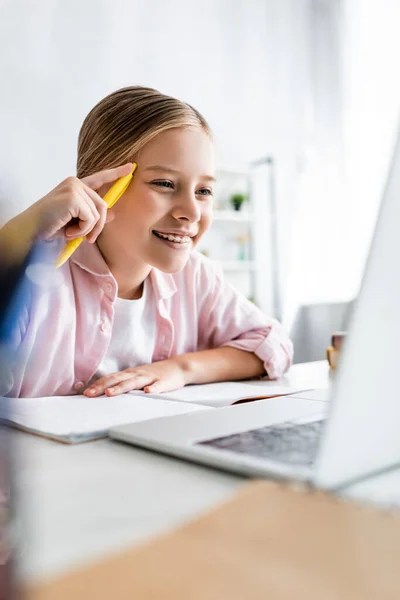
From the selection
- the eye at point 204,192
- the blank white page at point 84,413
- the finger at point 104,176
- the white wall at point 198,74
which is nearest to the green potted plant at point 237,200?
the white wall at point 198,74

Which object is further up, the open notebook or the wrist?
the open notebook

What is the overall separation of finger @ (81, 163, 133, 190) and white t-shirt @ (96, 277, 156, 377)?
205 millimetres

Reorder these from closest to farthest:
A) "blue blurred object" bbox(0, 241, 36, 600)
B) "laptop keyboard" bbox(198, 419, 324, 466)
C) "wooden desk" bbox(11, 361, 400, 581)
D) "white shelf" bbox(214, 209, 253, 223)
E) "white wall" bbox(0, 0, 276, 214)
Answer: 1. "blue blurred object" bbox(0, 241, 36, 600)
2. "wooden desk" bbox(11, 361, 400, 581)
3. "laptop keyboard" bbox(198, 419, 324, 466)
4. "white wall" bbox(0, 0, 276, 214)
5. "white shelf" bbox(214, 209, 253, 223)

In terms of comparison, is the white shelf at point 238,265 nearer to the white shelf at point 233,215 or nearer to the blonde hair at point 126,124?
the white shelf at point 233,215

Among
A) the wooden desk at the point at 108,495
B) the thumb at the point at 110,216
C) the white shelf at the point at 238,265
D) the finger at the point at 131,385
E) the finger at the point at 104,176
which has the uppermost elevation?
the finger at the point at 104,176

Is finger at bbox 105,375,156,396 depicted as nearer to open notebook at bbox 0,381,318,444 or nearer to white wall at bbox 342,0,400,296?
open notebook at bbox 0,381,318,444

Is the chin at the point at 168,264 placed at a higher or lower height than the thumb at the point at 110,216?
lower

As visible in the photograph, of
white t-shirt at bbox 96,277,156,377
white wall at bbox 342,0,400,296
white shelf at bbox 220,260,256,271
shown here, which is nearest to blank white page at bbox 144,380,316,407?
white t-shirt at bbox 96,277,156,377

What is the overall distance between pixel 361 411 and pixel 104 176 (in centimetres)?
62

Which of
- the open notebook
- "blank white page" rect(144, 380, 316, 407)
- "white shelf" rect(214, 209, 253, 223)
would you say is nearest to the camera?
the open notebook

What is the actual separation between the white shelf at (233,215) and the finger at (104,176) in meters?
2.60

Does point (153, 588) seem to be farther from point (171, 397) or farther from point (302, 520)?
point (171, 397)

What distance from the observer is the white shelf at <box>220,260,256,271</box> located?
3.53m

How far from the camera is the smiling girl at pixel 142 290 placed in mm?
862
